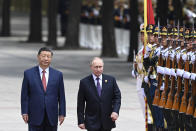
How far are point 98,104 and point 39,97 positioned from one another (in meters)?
0.73

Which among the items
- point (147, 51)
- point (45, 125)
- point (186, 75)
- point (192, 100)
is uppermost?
point (147, 51)

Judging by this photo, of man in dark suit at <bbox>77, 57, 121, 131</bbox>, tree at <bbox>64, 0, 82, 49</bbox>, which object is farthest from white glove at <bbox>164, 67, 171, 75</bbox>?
tree at <bbox>64, 0, 82, 49</bbox>

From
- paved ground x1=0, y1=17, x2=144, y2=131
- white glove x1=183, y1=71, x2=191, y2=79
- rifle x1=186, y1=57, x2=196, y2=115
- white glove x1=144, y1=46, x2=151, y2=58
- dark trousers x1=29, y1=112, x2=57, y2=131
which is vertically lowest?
paved ground x1=0, y1=17, x2=144, y2=131

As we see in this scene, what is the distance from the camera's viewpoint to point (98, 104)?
10.9 metres

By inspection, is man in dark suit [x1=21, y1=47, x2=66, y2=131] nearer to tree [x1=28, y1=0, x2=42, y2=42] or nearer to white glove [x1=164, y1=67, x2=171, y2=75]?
white glove [x1=164, y1=67, x2=171, y2=75]

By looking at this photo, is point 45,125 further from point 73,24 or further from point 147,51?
point 73,24

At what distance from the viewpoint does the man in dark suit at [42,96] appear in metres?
10.8

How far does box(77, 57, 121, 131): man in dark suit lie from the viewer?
1081 cm

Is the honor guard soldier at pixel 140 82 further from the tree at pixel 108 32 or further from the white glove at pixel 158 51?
the tree at pixel 108 32

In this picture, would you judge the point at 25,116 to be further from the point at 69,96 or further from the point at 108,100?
the point at 69,96

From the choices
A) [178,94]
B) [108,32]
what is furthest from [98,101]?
[108,32]

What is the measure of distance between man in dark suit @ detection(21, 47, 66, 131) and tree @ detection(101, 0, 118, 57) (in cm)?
2032

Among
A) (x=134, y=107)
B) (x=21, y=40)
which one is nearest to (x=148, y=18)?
(x=134, y=107)

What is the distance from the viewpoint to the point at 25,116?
1081 cm
